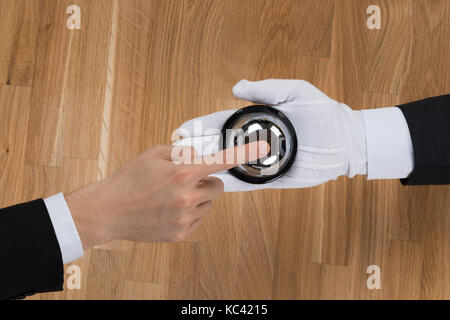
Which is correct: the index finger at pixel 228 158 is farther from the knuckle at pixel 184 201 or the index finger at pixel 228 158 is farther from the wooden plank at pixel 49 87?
the wooden plank at pixel 49 87

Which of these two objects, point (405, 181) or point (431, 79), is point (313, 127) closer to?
point (405, 181)

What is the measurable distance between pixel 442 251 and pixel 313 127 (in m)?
0.46

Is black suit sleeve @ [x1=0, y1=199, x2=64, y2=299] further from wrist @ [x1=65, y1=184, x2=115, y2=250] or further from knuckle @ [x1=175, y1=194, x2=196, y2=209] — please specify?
knuckle @ [x1=175, y1=194, x2=196, y2=209]

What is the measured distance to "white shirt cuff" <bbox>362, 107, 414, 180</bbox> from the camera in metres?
0.65

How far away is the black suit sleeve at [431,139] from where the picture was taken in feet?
2.05

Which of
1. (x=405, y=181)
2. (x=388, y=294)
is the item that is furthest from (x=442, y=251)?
(x=405, y=181)

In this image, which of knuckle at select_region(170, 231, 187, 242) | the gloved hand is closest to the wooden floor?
the gloved hand

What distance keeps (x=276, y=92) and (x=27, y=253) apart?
1.53 feet

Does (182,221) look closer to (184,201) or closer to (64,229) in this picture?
(184,201)

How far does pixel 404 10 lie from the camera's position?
2.88 ft

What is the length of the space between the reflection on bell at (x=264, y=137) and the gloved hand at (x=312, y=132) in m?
0.03

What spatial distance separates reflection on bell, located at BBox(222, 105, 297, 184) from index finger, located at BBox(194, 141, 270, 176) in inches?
4.2

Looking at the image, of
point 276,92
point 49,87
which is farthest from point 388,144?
point 49,87

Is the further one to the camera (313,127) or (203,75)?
(203,75)
